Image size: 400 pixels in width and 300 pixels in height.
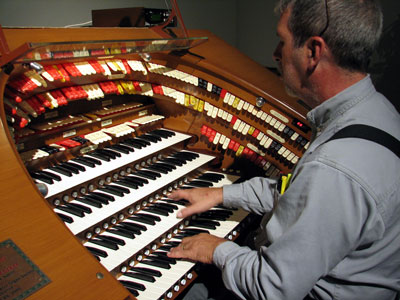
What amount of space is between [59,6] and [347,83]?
8.26 ft

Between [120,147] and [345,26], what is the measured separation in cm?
131

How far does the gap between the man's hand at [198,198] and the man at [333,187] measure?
476 millimetres

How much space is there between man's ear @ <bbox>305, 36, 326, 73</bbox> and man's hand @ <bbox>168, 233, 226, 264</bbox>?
798 millimetres

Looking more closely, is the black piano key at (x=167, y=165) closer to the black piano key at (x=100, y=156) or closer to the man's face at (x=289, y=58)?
the black piano key at (x=100, y=156)

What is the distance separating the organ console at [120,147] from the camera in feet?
3.16

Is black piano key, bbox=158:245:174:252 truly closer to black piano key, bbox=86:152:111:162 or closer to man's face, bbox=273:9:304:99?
black piano key, bbox=86:152:111:162

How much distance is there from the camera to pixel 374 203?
0.93 meters

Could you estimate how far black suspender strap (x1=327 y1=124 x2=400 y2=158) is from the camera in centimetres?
98

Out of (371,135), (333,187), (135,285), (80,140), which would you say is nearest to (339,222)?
(333,187)

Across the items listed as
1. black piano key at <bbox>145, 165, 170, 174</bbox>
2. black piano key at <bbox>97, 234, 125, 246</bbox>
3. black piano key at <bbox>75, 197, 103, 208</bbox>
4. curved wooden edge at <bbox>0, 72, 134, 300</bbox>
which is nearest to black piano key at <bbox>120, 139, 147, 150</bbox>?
black piano key at <bbox>145, 165, 170, 174</bbox>

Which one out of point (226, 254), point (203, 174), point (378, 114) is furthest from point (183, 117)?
point (378, 114)

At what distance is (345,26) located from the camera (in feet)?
3.29

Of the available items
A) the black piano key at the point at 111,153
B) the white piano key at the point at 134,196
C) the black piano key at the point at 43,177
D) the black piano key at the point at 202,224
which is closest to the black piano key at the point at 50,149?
the black piano key at the point at 43,177

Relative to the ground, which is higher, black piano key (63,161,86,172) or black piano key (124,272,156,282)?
black piano key (63,161,86,172)
